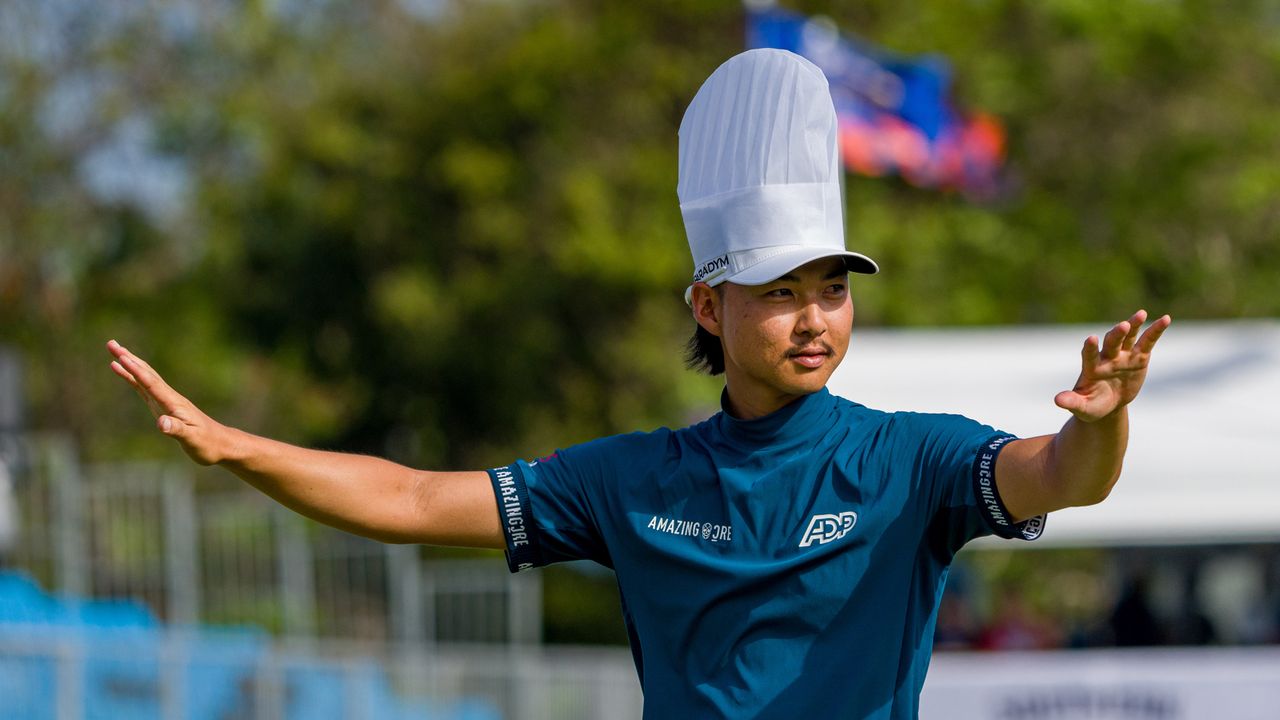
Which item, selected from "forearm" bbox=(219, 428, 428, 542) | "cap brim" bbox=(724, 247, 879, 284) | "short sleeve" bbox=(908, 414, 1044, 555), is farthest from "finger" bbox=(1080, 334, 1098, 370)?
"forearm" bbox=(219, 428, 428, 542)

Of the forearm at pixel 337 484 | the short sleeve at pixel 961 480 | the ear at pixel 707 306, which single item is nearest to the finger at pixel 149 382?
the forearm at pixel 337 484

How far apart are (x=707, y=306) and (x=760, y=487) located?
0.44 metres

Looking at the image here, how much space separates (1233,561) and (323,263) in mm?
13263

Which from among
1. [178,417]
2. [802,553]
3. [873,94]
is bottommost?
[802,553]

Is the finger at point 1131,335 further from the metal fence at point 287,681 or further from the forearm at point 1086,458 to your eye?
the metal fence at point 287,681

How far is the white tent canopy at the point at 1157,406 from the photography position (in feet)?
44.3

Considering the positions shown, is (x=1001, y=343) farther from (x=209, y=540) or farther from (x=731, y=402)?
(x=731, y=402)

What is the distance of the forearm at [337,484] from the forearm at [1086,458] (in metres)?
1.27

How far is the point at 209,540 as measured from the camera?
16.1m

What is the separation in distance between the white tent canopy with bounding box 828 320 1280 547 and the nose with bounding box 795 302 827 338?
9927mm

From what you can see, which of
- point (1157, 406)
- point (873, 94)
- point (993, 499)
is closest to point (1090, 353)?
point (993, 499)

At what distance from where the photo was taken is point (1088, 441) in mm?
3059

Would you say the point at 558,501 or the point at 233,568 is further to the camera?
the point at 233,568

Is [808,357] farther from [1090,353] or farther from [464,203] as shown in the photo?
[464,203]
